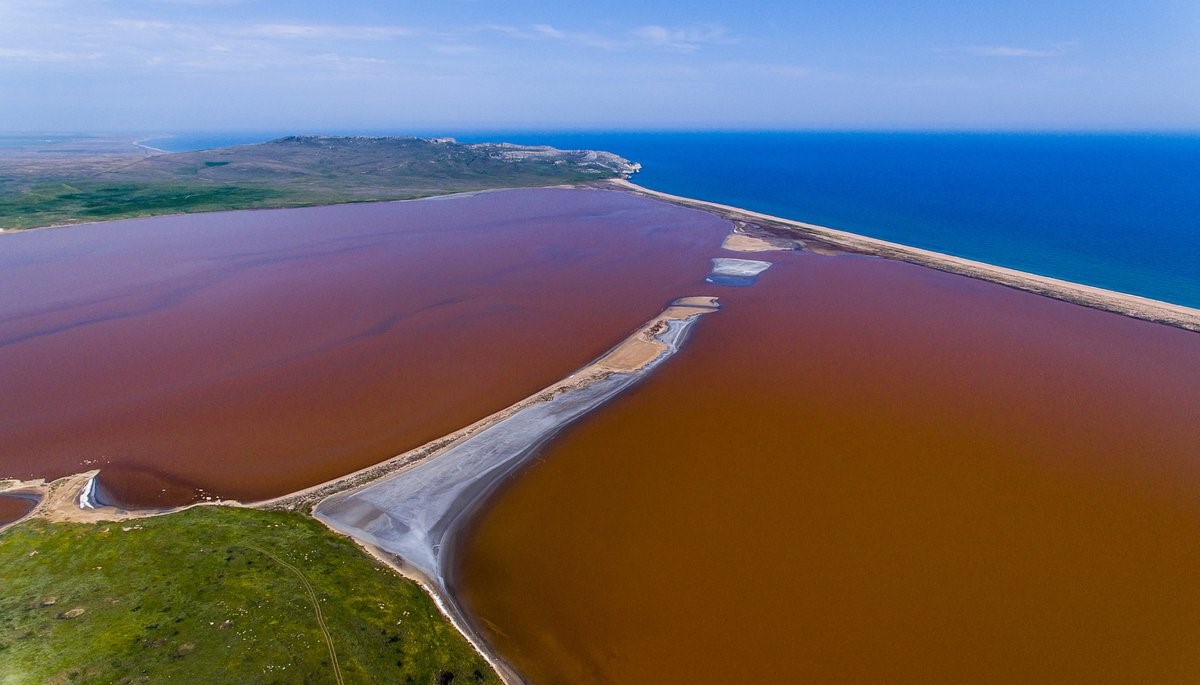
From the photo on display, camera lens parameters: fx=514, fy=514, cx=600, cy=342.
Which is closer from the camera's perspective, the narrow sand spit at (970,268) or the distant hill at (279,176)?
the narrow sand spit at (970,268)

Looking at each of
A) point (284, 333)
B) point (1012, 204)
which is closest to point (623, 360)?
point (284, 333)

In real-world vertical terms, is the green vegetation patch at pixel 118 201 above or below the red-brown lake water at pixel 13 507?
above

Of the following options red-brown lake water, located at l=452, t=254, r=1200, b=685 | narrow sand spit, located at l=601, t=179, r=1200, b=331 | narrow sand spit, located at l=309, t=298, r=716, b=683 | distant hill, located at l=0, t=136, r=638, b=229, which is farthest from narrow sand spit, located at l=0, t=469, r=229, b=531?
distant hill, located at l=0, t=136, r=638, b=229

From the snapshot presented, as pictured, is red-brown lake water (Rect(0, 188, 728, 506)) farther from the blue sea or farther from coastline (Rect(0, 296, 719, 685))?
the blue sea

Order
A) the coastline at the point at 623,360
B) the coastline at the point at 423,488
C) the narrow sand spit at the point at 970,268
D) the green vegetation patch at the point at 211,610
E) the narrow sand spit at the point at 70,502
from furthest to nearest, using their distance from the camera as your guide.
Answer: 1. the narrow sand spit at the point at 970,268
2. the narrow sand spit at the point at 70,502
3. the coastline at the point at 623,360
4. the coastline at the point at 423,488
5. the green vegetation patch at the point at 211,610

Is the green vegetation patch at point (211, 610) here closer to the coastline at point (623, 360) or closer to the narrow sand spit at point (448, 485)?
the coastline at point (623, 360)

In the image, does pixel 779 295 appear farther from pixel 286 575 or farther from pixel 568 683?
pixel 286 575

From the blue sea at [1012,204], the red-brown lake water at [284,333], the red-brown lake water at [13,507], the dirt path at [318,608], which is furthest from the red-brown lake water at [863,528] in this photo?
the blue sea at [1012,204]
